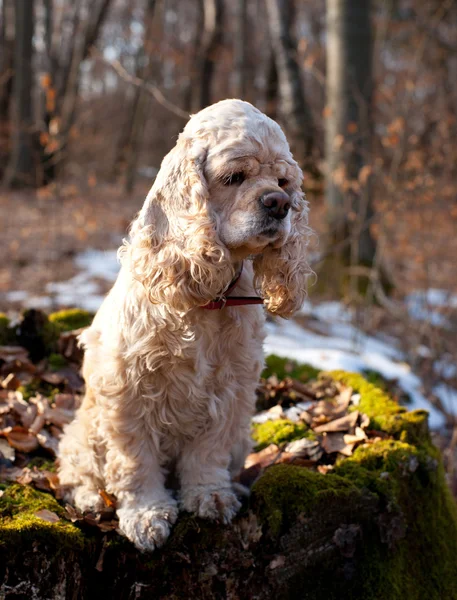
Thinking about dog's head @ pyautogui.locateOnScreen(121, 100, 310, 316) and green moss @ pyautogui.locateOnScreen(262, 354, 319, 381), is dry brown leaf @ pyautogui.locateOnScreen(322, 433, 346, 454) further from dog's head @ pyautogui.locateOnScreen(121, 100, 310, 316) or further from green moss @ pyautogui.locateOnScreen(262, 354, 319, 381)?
dog's head @ pyautogui.locateOnScreen(121, 100, 310, 316)

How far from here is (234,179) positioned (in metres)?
2.62

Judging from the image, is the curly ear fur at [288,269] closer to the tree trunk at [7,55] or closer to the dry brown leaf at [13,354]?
the dry brown leaf at [13,354]

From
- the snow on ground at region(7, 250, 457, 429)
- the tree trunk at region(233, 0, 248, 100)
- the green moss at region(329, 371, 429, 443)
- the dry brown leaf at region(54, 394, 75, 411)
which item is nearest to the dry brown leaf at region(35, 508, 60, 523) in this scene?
the dry brown leaf at region(54, 394, 75, 411)

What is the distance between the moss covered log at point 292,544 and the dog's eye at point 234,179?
1.43 m

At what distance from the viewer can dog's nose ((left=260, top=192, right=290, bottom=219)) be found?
8.14 ft

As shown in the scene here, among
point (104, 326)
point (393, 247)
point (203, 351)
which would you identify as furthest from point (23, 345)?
point (393, 247)

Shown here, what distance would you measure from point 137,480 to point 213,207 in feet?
4.39

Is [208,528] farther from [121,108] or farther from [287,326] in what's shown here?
[121,108]

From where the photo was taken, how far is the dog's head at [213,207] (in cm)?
255

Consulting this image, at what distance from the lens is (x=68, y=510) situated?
2873mm

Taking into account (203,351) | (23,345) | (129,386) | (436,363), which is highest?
(203,351)

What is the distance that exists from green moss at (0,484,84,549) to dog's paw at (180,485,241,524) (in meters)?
0.54

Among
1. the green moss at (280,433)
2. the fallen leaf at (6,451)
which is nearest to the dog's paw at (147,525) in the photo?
the fallen leaf at (6,451)

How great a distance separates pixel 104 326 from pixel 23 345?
1952 mm
